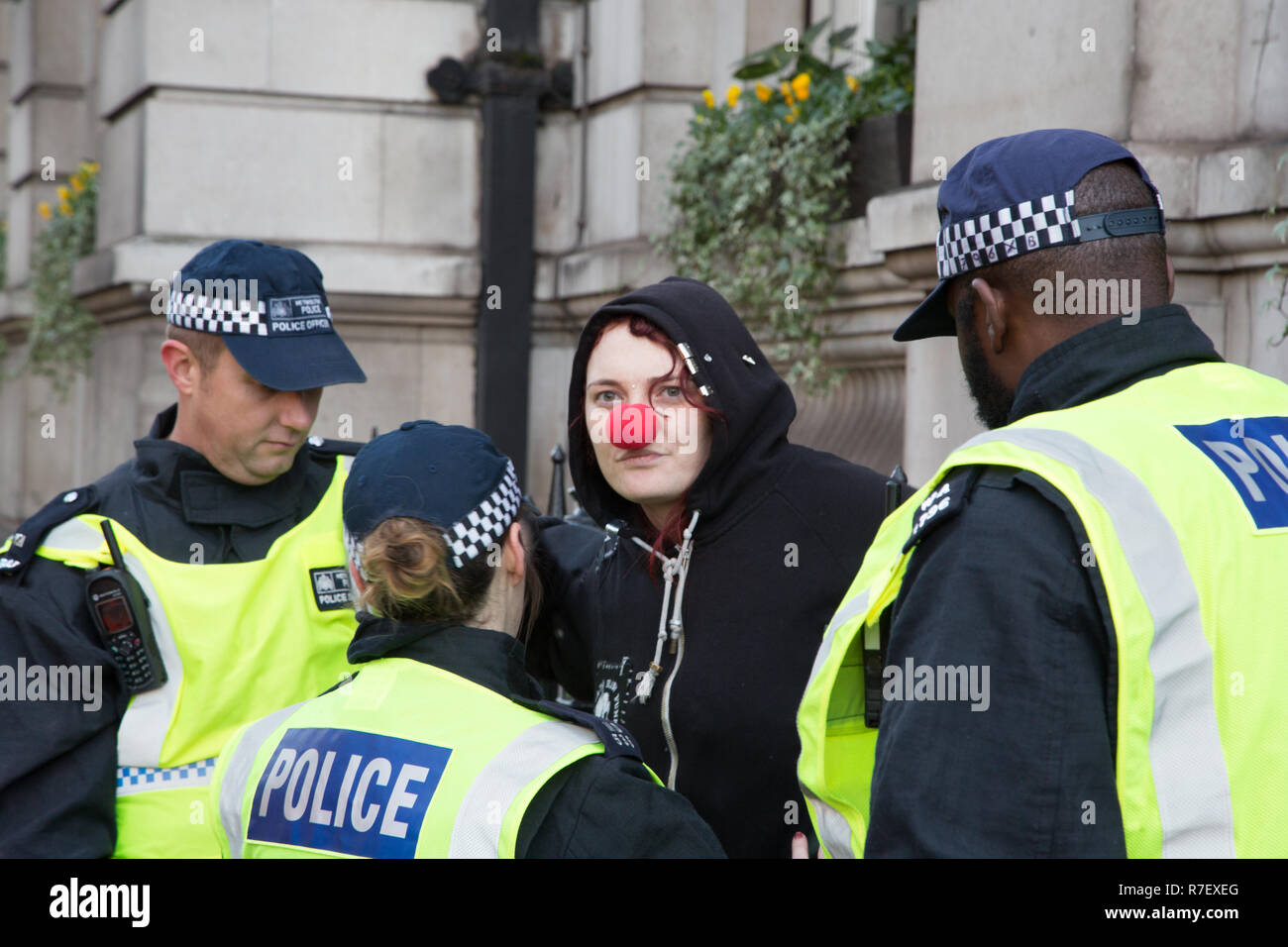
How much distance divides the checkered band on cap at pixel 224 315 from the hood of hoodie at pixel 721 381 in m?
0.70

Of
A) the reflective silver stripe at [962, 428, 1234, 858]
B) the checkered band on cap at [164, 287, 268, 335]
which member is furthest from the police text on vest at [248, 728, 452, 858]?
the checkered band on cap at [164, 287, 268, 335]

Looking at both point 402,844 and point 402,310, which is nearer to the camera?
point 402,844

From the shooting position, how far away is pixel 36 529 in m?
2.66

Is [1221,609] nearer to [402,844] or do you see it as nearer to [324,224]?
[402,844]

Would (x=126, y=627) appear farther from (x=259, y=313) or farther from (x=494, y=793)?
(x=494, y=793)

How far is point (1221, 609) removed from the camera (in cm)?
155

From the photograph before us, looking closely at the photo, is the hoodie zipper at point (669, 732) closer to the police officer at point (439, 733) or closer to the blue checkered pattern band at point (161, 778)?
the police officer at point (439, 733)

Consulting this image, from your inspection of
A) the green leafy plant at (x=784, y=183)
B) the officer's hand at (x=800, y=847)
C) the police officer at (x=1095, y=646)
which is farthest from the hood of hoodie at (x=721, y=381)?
the green leafy plant at (x=784, y=183)

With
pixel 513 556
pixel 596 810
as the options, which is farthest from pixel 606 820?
pixel 513 556

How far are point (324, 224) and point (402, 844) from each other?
5.50m

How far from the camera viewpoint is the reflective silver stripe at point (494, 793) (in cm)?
186

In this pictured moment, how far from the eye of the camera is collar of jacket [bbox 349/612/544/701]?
6.97 ft

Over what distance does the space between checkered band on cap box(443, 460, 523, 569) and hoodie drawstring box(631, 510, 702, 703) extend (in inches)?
17.8
